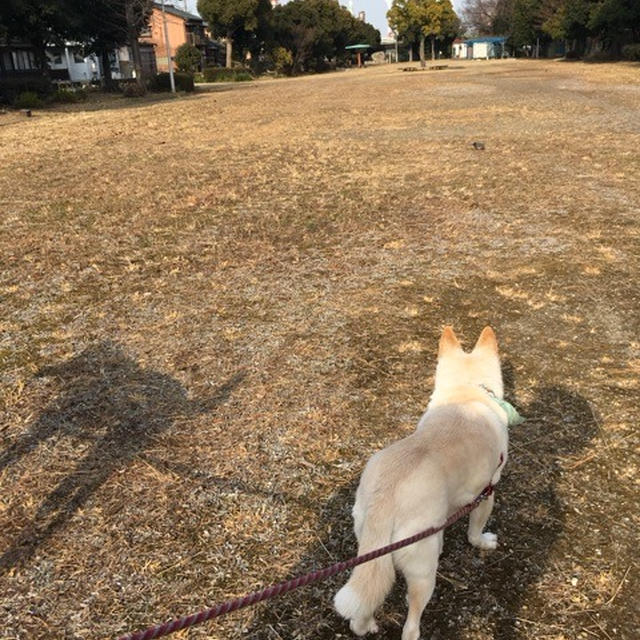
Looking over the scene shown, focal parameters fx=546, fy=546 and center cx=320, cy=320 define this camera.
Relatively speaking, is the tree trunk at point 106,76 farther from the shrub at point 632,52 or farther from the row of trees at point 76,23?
the shrub at point 632,52

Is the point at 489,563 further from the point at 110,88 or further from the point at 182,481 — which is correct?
the point at 110,88

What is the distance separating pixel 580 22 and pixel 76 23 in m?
31.7

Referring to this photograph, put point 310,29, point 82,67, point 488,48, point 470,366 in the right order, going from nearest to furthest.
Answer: point 470,366 < point 82,67 < point 310,29 < point 488,48

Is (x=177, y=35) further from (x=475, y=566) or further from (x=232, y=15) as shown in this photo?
(x=475, y=566)

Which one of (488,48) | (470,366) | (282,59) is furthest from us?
(488,48)

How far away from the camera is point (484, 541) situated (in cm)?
236

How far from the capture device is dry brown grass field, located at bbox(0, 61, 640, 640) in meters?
2.22

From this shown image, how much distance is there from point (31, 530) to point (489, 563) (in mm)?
2059

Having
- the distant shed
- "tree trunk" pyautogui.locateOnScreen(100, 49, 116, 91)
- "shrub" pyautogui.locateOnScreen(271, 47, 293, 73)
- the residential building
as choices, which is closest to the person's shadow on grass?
"tree trunk" pyautogui.locateOnScreen(100, 49, 116, 91)

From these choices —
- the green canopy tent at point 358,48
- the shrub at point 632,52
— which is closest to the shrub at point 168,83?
the shrub at point 632,52

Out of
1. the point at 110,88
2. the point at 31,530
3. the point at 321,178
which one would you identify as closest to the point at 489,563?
the point at 31,530

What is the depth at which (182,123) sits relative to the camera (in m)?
17.6

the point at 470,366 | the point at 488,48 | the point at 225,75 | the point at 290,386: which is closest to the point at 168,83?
the point at 225,75

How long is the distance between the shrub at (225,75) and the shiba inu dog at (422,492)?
1907 inches
